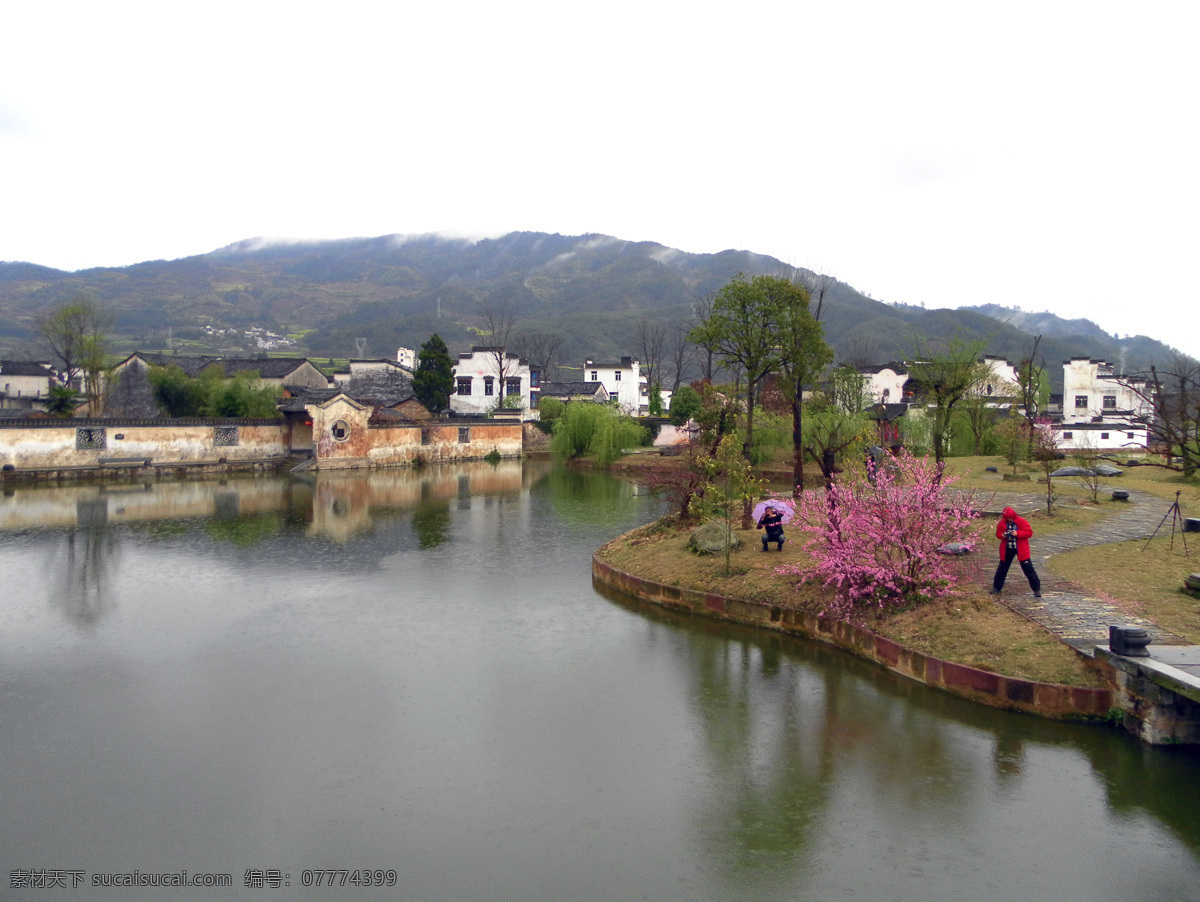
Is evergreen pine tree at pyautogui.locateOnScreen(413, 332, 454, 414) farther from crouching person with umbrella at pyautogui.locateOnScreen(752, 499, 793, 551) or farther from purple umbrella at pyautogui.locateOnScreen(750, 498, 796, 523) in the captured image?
→ crouching person with umbrella at pyautogui.locateOnScreen(752, 499, 793, 551)

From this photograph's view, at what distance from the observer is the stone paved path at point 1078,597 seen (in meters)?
9.62

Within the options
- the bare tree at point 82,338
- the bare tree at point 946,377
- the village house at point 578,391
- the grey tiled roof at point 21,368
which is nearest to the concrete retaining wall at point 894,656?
the bare tree at point 946,377

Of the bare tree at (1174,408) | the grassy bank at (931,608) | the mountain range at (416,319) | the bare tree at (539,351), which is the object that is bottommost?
the grassy bank at (931,608)

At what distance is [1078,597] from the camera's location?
36.2 ft

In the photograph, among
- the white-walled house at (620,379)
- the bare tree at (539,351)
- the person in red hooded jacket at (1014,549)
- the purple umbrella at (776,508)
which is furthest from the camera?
the bare tree at (539,351)

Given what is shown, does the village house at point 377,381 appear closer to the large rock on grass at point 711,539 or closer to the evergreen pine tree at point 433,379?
the evergreen pine tree at point 433,379

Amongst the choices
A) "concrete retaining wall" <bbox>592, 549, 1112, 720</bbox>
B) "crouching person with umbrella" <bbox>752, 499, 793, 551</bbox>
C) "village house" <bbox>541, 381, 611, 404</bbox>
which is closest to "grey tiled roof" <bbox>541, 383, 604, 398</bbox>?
"village house" <bbox>541, 381, 611, 404</bbox>

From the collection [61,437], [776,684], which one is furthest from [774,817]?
[61,437]

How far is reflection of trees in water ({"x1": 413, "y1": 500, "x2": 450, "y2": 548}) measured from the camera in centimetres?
2067

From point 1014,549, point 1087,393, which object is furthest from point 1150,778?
point 1087,393

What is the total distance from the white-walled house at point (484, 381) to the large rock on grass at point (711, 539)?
44.0 meters

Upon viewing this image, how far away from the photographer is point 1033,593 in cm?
1130

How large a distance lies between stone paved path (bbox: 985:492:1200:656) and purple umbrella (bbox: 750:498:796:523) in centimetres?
440

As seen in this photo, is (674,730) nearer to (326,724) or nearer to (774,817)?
(774,817)
